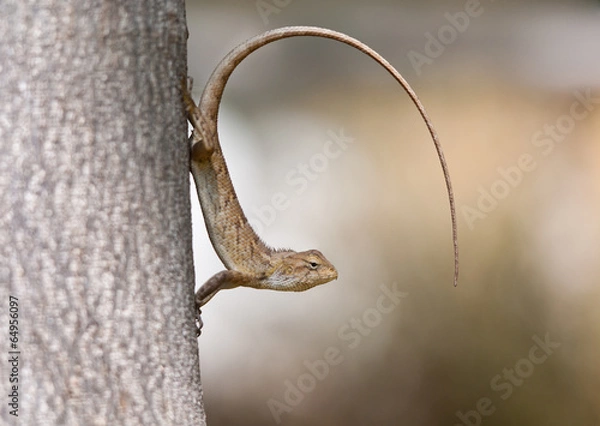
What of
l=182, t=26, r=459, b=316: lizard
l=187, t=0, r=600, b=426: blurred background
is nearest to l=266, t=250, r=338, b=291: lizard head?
l=182, t=26, r=459, b=316: lizard

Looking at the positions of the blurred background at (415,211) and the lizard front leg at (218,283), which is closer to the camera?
the lizard front leg at (218,283)

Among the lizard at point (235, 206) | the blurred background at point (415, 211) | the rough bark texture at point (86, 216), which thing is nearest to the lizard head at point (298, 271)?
the lizard at point (235, 206)

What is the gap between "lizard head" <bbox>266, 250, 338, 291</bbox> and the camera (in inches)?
73.8

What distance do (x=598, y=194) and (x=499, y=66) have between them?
34.3 inches

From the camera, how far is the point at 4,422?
3.51 ft

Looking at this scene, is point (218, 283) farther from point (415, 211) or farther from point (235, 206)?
point (415, 211)

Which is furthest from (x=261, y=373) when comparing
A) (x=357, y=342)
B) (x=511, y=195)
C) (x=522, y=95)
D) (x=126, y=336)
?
(x=126, y=336)

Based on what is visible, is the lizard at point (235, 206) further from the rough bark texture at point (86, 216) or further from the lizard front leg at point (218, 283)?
the rough bark texture at point (86, 216)

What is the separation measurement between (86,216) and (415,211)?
324 centimetres

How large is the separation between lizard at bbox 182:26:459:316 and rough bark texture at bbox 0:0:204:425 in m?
0.20

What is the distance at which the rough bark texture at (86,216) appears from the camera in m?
1.07

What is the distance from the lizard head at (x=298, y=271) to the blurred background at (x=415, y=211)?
7.10ft

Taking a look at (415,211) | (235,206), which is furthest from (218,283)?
(415,211)

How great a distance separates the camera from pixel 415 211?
13.8 feet
